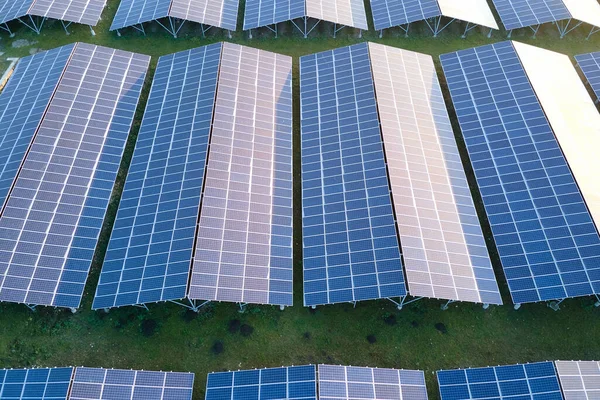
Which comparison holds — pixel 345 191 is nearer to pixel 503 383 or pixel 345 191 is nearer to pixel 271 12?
pixel 503 383

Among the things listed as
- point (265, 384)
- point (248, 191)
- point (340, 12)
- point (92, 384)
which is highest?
point (340, 12)

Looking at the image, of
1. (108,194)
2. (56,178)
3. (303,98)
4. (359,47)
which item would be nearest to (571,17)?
(359,47)

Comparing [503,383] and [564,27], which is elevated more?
[564,27]

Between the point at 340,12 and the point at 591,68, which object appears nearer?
the point at 591,68

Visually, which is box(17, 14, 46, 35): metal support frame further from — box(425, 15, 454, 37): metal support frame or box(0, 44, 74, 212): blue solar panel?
box(425, 15, 454, 37): metal support frame

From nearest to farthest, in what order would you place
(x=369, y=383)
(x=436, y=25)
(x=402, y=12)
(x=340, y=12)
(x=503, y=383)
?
(x=503, y=383) < (x=369, y=383) < (x=436, y=25) < (x=402, y=12) < (x=340, y=12)

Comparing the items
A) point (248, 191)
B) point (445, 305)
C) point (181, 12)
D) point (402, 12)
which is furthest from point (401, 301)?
point (181, 12)

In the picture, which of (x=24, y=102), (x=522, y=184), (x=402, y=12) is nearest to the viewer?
(x=522, y=184)
